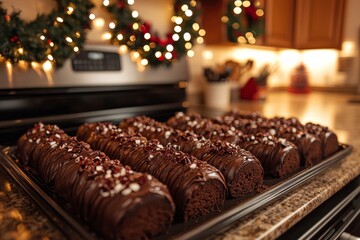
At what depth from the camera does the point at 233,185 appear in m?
0.79

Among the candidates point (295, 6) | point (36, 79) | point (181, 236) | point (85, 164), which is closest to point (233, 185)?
point (181, 236)

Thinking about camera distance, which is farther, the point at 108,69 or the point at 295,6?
the point at 295,6

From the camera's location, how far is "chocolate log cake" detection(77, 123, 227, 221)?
0.69m

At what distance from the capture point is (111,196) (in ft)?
1.95

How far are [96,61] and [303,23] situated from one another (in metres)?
2.78

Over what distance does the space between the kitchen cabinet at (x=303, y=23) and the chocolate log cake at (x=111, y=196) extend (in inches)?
90.8

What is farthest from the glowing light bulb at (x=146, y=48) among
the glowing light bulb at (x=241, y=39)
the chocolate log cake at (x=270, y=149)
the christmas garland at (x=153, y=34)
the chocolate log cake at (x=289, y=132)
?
the glowing light bulb at (x=241, y=39)

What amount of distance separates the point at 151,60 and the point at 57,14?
0.56m

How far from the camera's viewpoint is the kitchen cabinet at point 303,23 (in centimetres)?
280

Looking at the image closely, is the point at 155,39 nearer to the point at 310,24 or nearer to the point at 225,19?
the point at 225,19

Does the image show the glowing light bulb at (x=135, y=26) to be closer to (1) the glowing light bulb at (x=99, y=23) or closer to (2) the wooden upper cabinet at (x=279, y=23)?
(1) the glowing light bulb at (x=99, y=23)

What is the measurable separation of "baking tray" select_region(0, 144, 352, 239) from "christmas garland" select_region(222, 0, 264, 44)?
1634 mm

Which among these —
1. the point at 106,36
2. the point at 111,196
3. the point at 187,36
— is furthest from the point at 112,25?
the point at 111,196

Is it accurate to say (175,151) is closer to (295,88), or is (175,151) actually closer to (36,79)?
(36,79)
